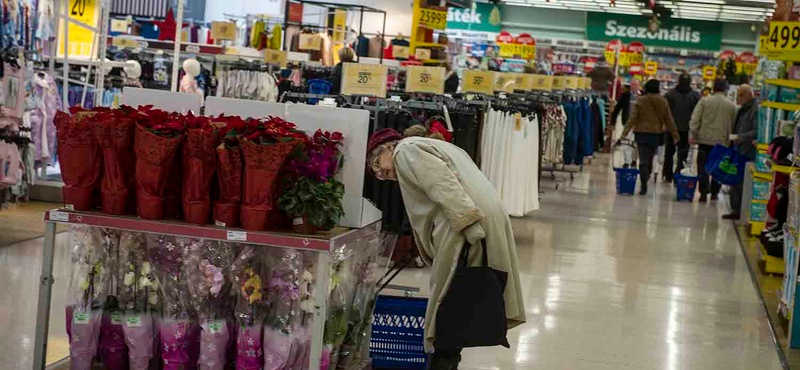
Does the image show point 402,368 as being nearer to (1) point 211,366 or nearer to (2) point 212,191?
(1) point 211,366

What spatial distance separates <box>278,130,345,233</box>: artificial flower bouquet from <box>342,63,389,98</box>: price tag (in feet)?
13.0

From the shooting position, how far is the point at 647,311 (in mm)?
6824

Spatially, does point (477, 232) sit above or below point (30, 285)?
above

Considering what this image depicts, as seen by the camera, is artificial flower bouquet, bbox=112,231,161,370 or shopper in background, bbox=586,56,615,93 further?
shopper in background, bbox=586,56,615,93

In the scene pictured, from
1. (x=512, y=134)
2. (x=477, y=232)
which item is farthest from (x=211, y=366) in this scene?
(x=512, y=134)

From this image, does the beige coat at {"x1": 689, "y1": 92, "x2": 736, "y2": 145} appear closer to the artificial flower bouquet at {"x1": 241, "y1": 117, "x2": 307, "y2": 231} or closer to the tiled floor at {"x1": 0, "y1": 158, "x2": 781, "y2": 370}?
the tiled floor at {"x1": 0, "y1": 158, "x2": 781, "y2": 370}

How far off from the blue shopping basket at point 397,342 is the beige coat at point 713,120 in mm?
9386

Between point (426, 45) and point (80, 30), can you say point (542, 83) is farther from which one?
point (80, 30)

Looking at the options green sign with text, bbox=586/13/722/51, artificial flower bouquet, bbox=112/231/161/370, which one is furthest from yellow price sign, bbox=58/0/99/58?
green sign with text, bbox=586/13/722/51

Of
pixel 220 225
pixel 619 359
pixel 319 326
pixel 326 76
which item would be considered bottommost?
pixel 619 359

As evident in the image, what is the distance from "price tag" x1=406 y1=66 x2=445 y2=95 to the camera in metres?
8.70

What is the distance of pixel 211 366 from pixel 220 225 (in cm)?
59

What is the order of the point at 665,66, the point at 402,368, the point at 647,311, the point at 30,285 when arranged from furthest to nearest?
the point at 665,66 → the point at 647,311 → the point at 30,285 → the point at 402,368

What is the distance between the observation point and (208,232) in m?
3.70
